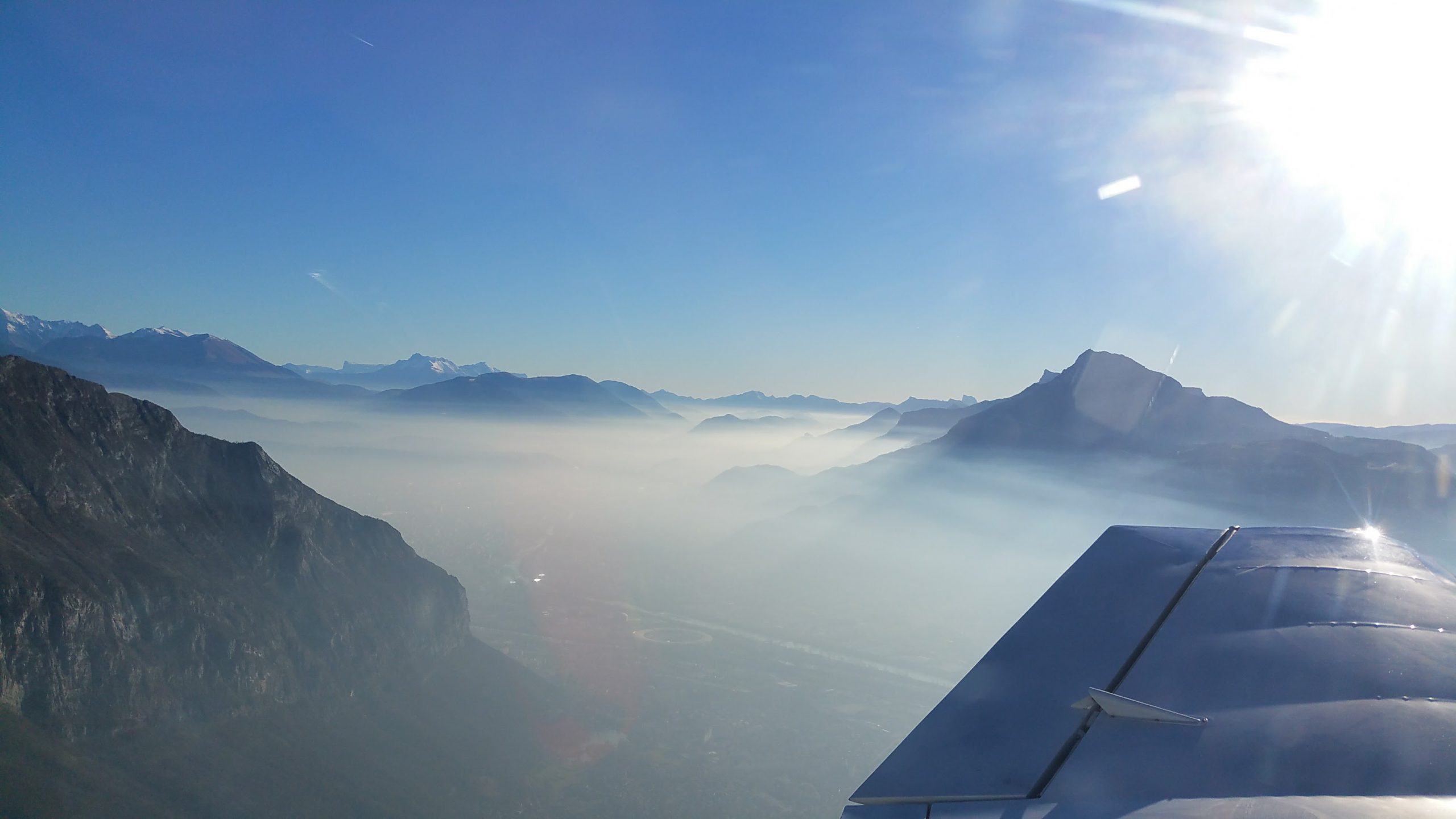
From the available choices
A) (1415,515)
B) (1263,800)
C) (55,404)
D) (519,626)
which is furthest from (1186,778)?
(519,626)

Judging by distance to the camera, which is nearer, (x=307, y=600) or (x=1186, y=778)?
(x=1186, y=778)

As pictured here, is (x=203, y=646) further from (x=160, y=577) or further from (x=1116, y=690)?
(x=1116, y=690)

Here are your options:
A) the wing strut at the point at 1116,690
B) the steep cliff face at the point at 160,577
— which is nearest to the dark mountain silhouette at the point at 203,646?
the steep cliff face at the point at 160,577

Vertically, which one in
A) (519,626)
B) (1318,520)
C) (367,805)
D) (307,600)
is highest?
(1318,520)

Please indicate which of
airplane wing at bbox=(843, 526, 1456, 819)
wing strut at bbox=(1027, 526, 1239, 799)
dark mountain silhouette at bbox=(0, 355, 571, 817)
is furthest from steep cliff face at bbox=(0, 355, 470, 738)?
wing strut at bbox=(1027, 526, 1239, 799)

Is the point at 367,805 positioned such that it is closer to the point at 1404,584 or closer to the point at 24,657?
the point at 24,657

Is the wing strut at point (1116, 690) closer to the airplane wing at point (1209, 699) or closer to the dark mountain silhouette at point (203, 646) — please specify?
the airplane wing at point (1209, 699)
